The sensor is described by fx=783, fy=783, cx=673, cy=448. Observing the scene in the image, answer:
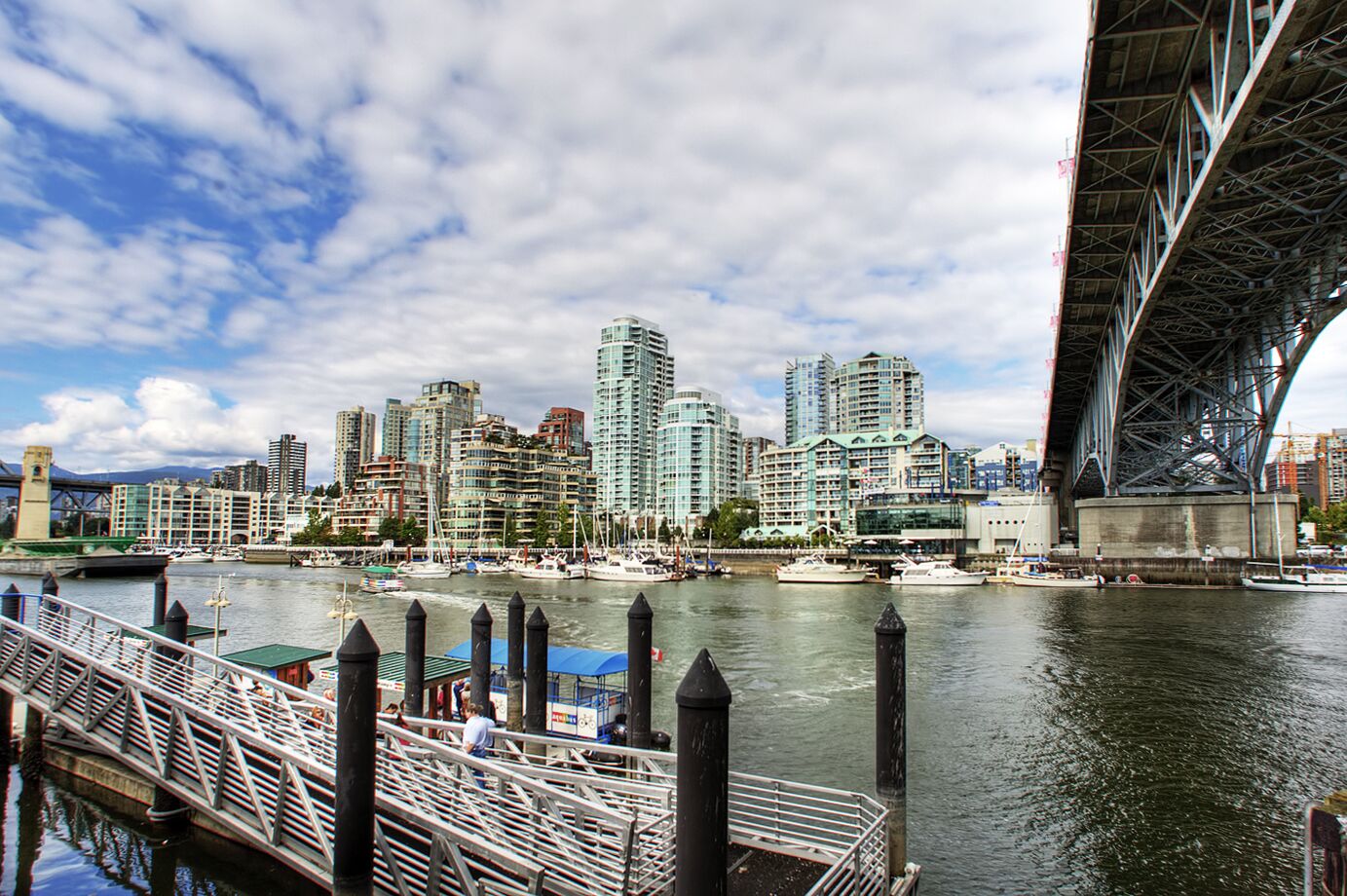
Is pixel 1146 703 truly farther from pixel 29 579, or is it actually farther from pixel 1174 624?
pixel 29 579

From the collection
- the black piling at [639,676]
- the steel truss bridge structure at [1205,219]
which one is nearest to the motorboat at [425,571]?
the steel truss bridge structure at [1205,219]

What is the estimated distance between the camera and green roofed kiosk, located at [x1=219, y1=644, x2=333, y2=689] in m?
15.6

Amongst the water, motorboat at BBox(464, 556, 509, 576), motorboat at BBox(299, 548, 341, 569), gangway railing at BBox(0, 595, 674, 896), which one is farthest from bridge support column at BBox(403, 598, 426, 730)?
motorboat at BBox(299, 548, 341, 569)

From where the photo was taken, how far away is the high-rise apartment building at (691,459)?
158750 mm

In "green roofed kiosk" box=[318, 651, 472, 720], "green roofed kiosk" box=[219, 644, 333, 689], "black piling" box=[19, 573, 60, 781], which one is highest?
"green roofed kiosk" box=[219, 644, 333, 689]

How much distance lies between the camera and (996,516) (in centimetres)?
9981

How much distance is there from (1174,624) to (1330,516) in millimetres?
95411

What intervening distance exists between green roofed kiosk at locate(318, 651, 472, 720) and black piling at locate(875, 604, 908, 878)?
9.60 metres

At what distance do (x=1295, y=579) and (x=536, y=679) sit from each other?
68.6m

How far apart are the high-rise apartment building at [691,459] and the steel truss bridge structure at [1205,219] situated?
319ft

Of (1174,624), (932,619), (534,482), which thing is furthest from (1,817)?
(534,482)

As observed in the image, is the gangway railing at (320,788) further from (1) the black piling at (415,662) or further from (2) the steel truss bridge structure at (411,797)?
(1) the black piling at (415,662)

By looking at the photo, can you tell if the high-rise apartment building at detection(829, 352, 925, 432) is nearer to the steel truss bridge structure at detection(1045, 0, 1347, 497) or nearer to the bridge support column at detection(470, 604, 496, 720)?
the steel truss bridge structure at detection(1045, 0, 1347, 497)

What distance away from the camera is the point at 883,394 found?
167m
